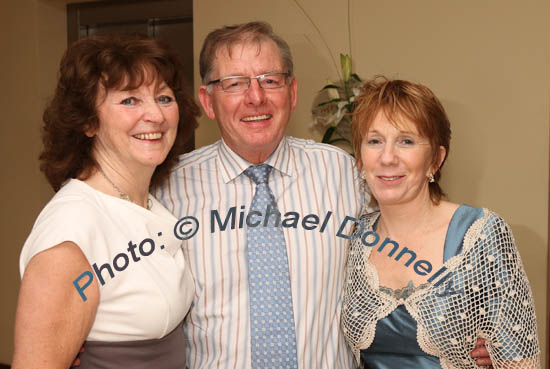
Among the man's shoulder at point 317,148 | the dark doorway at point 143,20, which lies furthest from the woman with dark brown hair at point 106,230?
the dark doorway at point 143,20

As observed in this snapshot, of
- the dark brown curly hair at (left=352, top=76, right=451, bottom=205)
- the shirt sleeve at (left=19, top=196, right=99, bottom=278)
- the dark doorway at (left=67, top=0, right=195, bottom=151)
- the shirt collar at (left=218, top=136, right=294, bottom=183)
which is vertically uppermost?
the dark doorway at (left=67, top=0, right=195, bottom=151)

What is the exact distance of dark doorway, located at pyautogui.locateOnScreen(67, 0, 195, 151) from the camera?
392 centimetres

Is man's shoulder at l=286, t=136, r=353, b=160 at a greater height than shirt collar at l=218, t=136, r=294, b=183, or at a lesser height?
greater

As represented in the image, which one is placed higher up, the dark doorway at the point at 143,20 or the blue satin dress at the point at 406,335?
the dark doorway at the point at 143,20

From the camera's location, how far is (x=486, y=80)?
2857 mm

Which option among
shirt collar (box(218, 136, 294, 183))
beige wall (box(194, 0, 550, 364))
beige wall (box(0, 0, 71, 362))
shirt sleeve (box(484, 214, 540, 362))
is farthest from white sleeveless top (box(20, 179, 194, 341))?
beige wall (box(0, 0, 71, 362))

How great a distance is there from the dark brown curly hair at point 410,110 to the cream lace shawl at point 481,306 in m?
0.21

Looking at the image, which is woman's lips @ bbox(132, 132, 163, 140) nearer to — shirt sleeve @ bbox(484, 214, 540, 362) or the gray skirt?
the gray skirt

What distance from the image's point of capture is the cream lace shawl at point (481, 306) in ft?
5.22

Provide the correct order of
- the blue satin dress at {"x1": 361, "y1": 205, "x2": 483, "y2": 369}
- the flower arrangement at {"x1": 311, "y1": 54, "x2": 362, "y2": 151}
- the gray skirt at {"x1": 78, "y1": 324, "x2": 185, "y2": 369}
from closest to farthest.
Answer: the gray skirt at {"x1": 78, "y1": 324, "x2": 185, "y2": 369} < the blue satin dress at {"x1": 361, "y1": 205, "x2": 483, "y2": 369} < the flower arrangement at {"x1": 311, "y1": 54, "x2": 362, "y2": 151}

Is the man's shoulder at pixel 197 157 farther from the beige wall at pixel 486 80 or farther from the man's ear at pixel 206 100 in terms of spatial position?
the beige wall at pixel 486 80

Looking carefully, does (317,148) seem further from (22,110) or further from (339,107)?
(22,110)

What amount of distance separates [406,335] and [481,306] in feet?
0.71

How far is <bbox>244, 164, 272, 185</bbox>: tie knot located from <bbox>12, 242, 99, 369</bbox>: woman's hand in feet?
2.19
